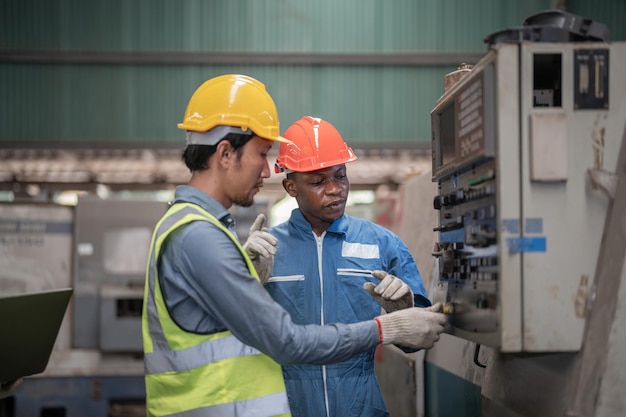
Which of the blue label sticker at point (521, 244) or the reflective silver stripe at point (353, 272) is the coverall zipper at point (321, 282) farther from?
the blue label sticker at point (521, 244)

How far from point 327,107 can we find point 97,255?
3.89 metres

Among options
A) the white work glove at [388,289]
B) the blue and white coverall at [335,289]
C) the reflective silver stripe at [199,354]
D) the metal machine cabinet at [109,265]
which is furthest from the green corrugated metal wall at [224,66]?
the reflective silver stripe at [199,354]

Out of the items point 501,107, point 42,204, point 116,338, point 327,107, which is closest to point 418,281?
point 501,107

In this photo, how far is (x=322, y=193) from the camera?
8.44ft

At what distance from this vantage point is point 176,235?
170cm

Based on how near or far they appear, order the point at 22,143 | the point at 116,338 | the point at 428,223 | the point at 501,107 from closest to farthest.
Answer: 1. the point at 501,107
2. the point at 428,223
3. the point at 116,338
4. the point at 22,143

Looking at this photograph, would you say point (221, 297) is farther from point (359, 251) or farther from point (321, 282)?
point (359, 251)

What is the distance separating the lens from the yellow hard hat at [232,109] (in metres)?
1.88

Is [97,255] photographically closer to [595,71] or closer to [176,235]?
[176,235]

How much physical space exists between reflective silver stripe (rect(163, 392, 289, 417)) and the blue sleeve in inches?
4.0

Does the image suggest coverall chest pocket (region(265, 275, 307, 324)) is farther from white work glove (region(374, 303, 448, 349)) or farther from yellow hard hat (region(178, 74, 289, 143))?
yellow hard hat (region(178, 74, 289, 143))

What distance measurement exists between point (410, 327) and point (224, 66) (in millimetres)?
6714

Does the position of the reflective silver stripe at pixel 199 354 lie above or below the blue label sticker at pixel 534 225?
below

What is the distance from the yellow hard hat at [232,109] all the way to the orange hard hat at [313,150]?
64 centimetres
